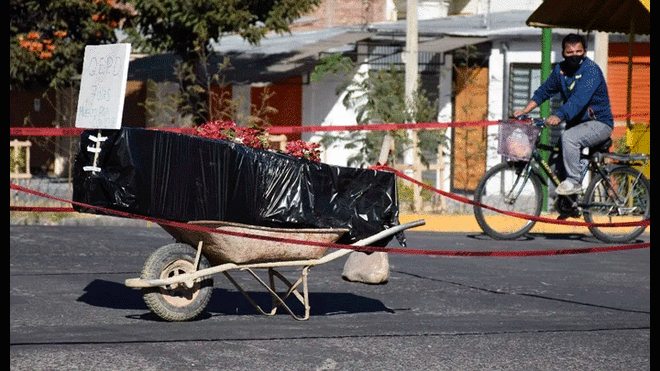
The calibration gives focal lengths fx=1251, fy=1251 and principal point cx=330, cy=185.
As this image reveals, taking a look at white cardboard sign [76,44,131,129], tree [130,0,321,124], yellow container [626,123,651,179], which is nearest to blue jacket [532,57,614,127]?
yellow container [626,123,651,179]

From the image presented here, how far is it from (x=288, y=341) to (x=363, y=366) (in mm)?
805

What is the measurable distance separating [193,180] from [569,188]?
5583 millimetres

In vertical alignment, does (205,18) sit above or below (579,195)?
above

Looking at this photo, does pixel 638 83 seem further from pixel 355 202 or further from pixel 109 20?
pixel 355 202

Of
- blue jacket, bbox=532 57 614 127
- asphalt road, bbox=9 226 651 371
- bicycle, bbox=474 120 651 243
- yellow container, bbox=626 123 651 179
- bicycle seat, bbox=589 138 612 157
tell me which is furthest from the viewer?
yellow container, bbox=626 123 651 179

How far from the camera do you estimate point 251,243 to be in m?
7.87

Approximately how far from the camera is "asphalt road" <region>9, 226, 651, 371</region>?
707 cm

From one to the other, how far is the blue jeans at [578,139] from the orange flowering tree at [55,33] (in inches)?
542

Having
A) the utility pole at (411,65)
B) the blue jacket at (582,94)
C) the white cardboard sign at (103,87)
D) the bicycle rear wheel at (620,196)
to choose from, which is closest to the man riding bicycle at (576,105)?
the blue jacket at (582,94)

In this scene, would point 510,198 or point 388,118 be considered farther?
point 388,118

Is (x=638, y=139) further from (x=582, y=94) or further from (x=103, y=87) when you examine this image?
(x=103, y=87)

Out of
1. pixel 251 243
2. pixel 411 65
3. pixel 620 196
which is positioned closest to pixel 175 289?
pixel 251 243

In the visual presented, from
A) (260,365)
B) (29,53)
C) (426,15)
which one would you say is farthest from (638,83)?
(260,365)

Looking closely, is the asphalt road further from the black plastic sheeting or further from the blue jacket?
the blue jacket
